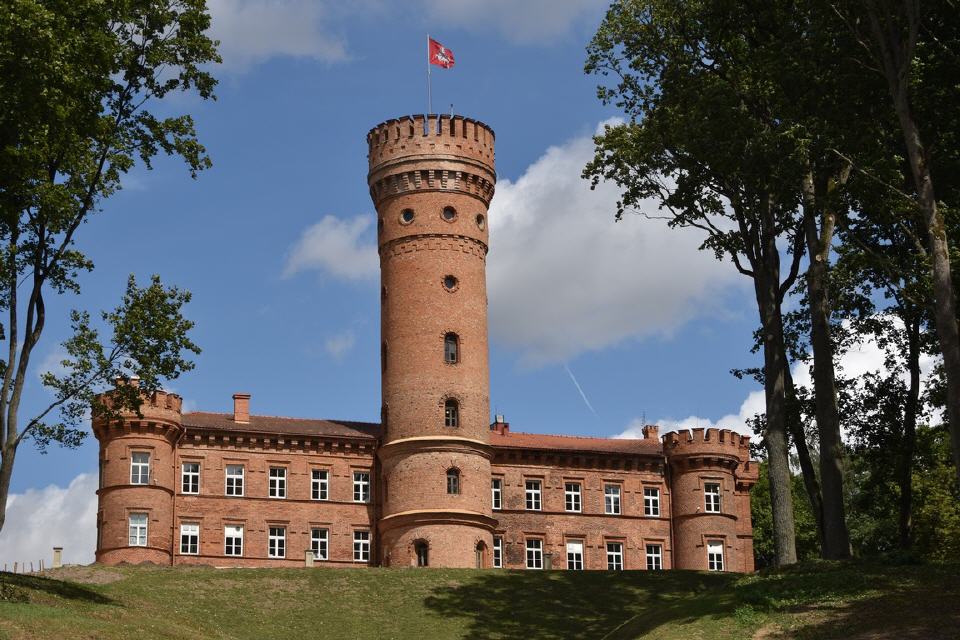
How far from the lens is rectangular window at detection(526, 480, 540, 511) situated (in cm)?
6366

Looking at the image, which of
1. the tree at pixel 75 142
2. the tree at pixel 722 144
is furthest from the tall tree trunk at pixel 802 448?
the tree at pixel 75 142

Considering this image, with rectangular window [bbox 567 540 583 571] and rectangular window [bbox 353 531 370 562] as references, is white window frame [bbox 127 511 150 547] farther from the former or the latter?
rectangular window [bbox 567 540 583 571]

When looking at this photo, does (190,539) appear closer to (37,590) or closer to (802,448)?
(37,590)

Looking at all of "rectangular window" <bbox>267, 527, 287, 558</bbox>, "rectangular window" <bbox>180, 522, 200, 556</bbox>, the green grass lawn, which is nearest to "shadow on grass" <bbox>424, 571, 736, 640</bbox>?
the green grass lawn

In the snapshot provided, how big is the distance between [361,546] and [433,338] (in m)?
9.86

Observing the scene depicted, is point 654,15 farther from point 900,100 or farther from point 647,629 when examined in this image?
point 647,629

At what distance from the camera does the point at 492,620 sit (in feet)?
142

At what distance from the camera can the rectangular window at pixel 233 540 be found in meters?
59.0

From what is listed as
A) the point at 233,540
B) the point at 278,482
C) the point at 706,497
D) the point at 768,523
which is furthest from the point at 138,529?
the point at 768,523

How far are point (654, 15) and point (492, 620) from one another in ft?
63.7

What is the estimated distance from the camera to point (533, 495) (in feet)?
209

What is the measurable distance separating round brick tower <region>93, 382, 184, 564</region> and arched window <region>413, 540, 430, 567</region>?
10.4 meters

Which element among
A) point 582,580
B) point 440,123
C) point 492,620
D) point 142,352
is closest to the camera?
point 142,352

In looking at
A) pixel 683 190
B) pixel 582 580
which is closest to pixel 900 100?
pixel 683 190
